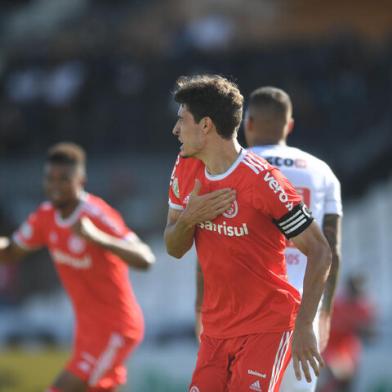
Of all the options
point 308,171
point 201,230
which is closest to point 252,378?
point 201,230

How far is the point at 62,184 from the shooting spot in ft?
26.5

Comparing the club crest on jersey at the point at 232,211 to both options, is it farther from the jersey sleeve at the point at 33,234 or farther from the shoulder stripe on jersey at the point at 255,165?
the jersey sleeve at the point at 33,234

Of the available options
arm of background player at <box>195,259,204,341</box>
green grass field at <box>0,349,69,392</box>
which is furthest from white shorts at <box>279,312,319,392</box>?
green grass field at <box>0,349,69,392</box>

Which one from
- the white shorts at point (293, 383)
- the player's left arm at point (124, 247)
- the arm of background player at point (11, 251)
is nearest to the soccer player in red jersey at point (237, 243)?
the white shorts at point (293, 383)

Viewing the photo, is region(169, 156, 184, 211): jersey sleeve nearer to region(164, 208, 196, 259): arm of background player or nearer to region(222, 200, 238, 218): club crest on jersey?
region(164, 208, 196, 259): arm of background player

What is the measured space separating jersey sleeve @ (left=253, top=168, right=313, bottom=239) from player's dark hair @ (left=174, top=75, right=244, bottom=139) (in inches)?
13.7

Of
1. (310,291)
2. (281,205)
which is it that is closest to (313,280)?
(310,291)

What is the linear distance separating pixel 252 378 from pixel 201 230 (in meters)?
0.80

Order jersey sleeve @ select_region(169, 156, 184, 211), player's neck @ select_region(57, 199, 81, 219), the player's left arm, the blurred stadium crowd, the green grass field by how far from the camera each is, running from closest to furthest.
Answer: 1. jersey sleeve @ select_region(169, 156, 184, 211)
2. the player's left arm
3. player's neck @ select_region(57, 199, 81, 219)
4. the green grass field
5. the blurred stadium crowd

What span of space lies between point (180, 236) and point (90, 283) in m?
2.26

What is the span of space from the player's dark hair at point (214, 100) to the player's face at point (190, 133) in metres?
0.03

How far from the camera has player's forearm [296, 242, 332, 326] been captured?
18.5ft

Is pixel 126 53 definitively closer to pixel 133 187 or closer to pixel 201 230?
pixel 133 187

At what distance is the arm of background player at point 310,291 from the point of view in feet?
18.4
